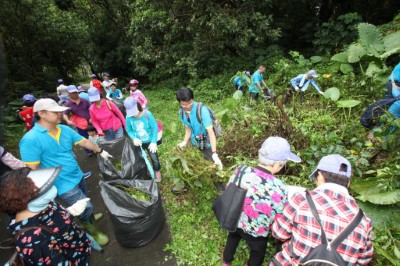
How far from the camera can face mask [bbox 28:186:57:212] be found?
171 cm

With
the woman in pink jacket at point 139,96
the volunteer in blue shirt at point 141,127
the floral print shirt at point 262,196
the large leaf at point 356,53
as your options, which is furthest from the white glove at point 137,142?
the large leaf at point 356,53

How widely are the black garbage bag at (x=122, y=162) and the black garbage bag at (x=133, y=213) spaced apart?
0.29m

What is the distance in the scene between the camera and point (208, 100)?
348 inches

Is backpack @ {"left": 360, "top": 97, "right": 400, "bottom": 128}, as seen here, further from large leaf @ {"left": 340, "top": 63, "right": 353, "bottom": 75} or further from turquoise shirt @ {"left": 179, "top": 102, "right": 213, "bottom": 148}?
large leaf @ {"left": 340, "top": 63, "right": 353, "bottom": 75}

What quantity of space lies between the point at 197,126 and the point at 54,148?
1.56 metres

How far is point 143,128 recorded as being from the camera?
3383 millimetres

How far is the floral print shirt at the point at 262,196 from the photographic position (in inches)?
66.9

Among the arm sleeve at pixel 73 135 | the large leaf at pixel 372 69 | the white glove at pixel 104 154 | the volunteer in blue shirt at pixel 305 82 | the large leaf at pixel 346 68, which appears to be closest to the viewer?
the arm sleeve at pixel 73 135

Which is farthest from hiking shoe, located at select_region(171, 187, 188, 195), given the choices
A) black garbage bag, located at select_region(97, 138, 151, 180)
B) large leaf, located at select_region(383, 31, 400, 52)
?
large leaf, located at select_region(383, 31, 400, 52)

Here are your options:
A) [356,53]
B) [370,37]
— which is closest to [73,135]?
[356,53]

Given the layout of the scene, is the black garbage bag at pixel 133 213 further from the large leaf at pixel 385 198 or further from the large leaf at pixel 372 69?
the large leaf at pixel 372 69

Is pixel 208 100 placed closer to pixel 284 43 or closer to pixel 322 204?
pixel 284 43

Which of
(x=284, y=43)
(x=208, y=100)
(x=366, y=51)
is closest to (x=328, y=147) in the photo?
(x=366, y=51)

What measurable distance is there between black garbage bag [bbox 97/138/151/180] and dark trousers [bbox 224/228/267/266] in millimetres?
1597
